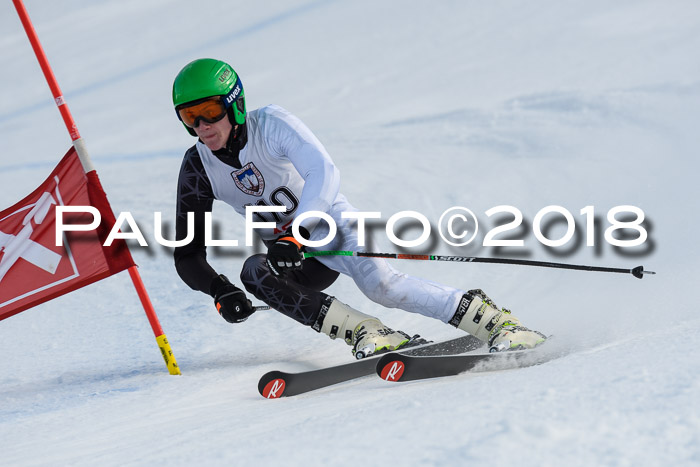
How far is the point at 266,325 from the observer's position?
4773mm

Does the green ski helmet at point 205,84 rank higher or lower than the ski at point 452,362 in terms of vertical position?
higher

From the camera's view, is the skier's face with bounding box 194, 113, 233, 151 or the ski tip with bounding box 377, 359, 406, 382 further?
the skier's face with bounding box 194, 113, 233, 151

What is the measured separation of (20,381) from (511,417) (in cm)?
300

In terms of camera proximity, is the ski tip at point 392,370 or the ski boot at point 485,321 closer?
the ski tip at point 392,370

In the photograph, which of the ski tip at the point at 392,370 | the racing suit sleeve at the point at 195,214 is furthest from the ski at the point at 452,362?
the racing suit sleeve at the point at 195,214

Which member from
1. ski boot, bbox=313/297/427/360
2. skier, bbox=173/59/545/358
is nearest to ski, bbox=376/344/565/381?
skier, bbox=173/59/545/358

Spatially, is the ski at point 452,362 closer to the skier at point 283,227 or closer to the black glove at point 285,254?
the skier at point 283,227

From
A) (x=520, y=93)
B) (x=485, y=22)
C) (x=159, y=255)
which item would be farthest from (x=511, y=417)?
(x=485, y=22)

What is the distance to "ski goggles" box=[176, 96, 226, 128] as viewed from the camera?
11.0 feet

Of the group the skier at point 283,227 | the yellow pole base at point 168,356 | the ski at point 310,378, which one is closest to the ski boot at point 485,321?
the skier at point 283,227

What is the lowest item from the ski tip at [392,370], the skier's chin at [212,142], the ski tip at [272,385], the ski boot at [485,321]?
the ski tip at [272,385]

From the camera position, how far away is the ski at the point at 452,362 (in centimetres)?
294

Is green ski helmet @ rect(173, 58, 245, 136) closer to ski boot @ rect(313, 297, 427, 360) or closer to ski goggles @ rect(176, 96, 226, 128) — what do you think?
ski goggles @ rect(176, 96, 226, 128)

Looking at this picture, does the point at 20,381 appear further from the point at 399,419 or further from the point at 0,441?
the point at 399,419
